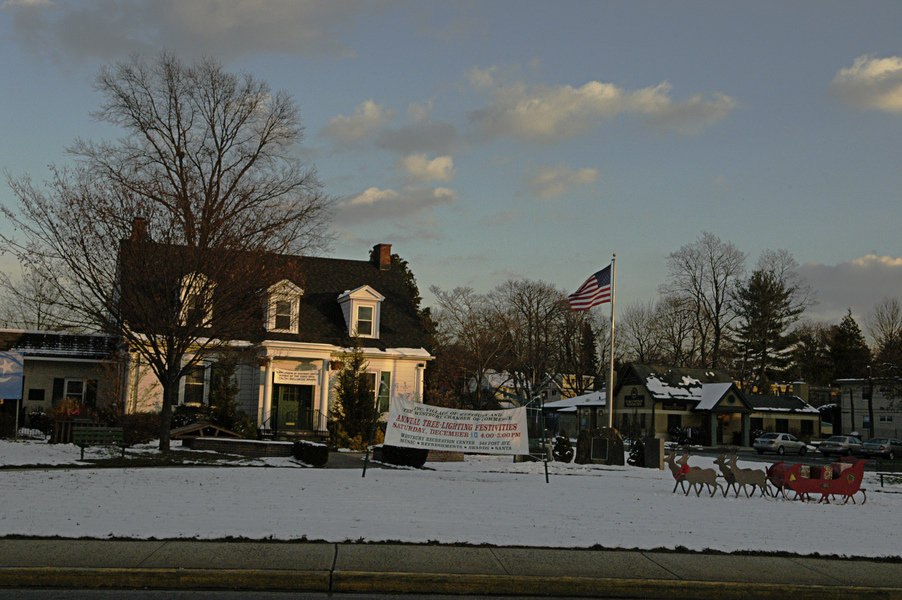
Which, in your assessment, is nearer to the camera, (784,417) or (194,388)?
(194,388)

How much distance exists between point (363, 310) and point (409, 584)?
1133 inches

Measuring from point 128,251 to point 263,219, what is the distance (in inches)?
196

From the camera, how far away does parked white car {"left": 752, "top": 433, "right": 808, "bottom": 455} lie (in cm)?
5162

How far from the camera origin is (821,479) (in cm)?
1791

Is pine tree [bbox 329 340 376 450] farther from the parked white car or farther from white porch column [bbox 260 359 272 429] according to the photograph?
the parked white car

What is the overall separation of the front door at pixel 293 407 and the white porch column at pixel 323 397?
0.48 metres

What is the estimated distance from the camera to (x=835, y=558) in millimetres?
10508

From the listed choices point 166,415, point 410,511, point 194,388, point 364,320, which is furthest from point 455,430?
point 194,388

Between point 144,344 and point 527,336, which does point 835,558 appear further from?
point 527,336

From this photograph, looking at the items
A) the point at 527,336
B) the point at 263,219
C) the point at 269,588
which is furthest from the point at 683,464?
the point at 527,336

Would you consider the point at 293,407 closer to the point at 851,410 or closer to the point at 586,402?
the point at 586,402

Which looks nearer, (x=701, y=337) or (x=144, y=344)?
(x=144, y=344)

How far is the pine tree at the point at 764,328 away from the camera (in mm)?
78875

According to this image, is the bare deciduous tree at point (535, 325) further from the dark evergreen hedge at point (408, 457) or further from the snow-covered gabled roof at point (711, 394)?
the dark evergreen hedge at point (408, 457)
